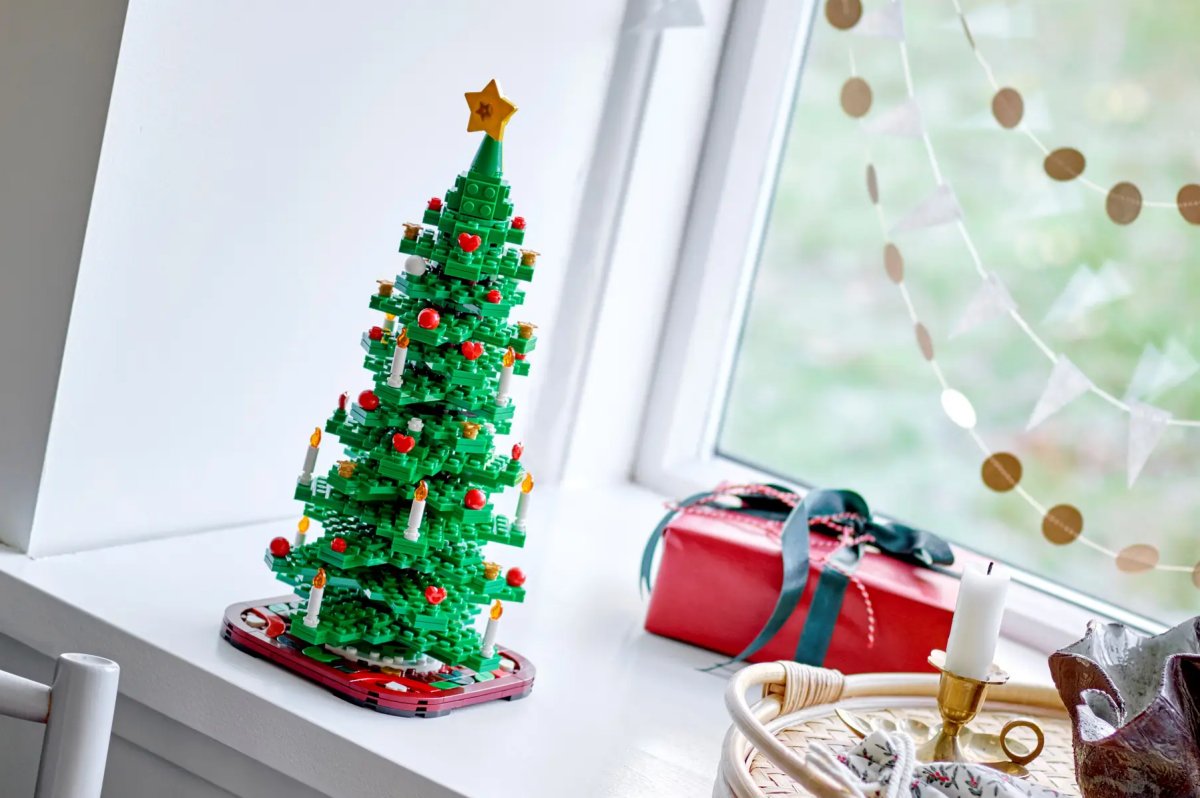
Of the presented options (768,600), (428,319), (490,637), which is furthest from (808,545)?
→ (428,319)

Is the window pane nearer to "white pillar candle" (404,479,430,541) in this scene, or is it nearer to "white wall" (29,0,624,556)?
"white wall" (29,0,624,556)

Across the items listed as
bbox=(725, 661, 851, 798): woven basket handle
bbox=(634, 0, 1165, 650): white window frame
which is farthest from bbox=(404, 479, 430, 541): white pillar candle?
bbox=(634, 0, 1165, 650): white window frame

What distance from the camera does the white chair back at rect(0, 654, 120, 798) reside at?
645mm

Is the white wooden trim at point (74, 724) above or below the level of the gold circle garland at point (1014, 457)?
below

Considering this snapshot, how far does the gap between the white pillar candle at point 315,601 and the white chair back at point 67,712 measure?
0.21 meters

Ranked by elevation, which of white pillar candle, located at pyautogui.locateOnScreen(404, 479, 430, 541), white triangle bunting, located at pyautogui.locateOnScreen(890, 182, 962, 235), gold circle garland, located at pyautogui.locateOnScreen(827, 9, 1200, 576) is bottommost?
white pillar candle, located at pyautogui.locateOnScreen(404, 479, 430, 541)

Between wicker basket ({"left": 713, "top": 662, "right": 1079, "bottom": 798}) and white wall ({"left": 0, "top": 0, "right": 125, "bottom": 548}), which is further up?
white wall ({"left": 0, "top": 0, "right": 125, "bottom": 548})

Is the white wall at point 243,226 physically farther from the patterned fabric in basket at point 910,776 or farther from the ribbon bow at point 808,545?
the patterned fabric in basket at point 910,776

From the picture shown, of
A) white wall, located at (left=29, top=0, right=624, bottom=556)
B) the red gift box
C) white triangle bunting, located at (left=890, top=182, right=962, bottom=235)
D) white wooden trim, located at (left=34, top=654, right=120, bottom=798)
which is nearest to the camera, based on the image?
white wooden trim, located at (left=34, top=654, right=120, bottom=798)

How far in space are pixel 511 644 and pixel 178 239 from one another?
40 centimetres

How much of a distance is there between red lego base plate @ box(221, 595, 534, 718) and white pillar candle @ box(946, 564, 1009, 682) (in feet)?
0.98

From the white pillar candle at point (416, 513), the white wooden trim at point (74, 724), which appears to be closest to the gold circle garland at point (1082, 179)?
the white pillar candle at point (416, 513)

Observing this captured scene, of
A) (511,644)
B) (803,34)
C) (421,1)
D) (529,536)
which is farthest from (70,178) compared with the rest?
(803,34)

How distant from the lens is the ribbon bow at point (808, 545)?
43.3 inches
